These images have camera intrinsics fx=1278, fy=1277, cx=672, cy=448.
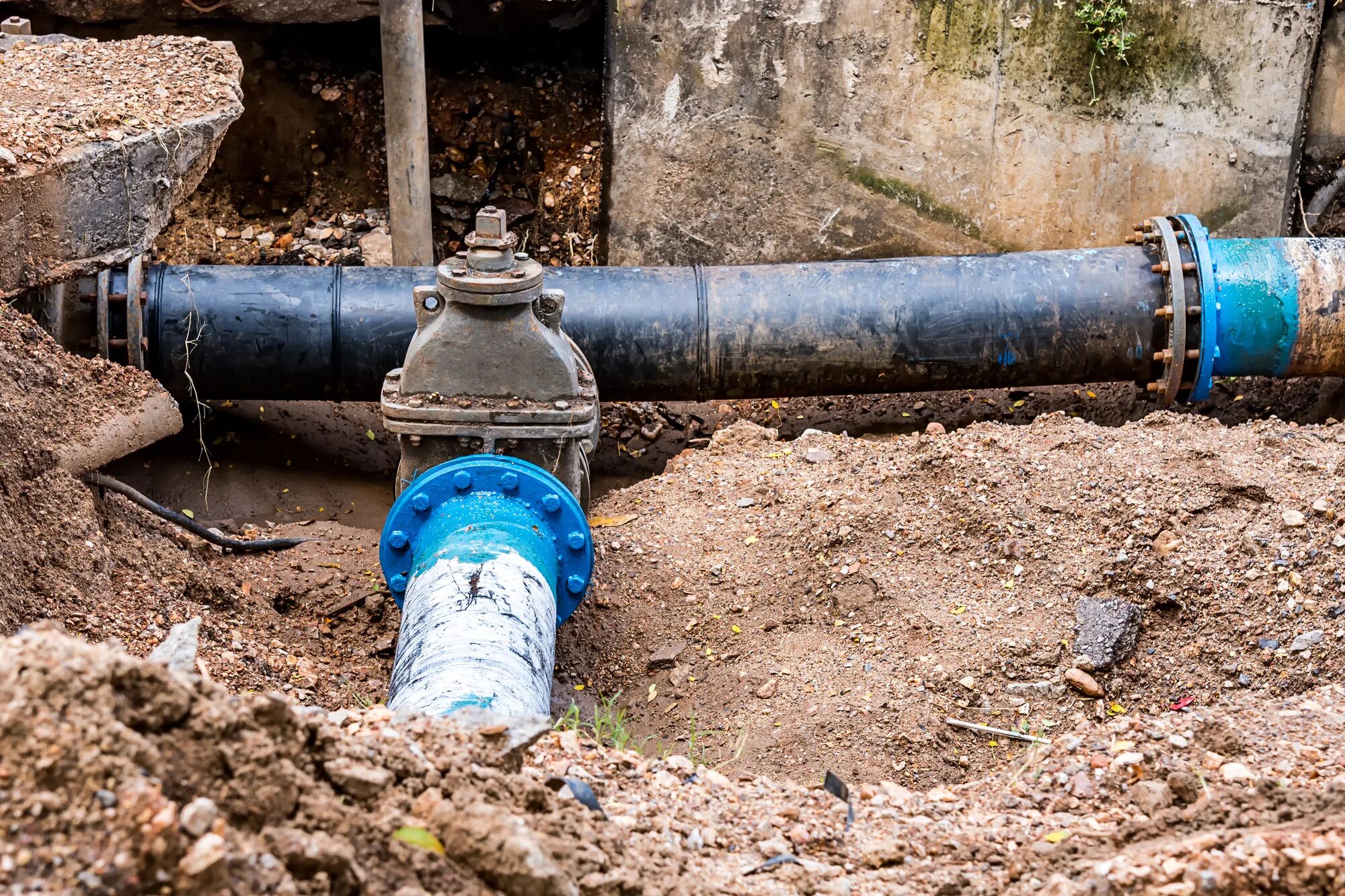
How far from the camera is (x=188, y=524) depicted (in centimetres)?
368

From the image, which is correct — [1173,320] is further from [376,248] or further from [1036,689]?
[376,248]

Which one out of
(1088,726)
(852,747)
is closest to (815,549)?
(852,747)

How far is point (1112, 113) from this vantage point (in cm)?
556

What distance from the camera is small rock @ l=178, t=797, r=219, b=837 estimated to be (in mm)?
1283

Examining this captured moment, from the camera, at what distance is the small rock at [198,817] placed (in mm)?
1283

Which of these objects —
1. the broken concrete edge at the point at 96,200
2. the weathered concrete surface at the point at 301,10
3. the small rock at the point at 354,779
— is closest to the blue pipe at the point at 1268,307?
the weathered concrete surface at the point at 301,10

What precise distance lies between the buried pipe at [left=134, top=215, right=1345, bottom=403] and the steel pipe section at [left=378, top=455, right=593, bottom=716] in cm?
131

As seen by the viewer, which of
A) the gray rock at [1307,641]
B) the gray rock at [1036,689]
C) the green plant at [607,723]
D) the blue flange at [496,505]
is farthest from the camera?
the blue flange at [496,505]

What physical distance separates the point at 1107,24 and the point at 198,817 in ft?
16.9

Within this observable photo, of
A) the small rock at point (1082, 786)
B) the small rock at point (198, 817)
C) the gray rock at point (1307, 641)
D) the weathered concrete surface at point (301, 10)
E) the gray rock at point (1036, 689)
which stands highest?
the weathered concrete surface at point (301, 10)

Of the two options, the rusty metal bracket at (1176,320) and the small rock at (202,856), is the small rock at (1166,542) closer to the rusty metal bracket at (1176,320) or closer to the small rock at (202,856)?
the rusty metal bracket at (1176,320)

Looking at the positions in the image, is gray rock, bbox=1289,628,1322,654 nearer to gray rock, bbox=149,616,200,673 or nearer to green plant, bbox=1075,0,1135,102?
gray rock, bbox=149,616,200,673

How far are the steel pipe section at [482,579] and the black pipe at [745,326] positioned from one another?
1.31 metres

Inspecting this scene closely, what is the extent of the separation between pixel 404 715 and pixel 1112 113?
4.75 metres
